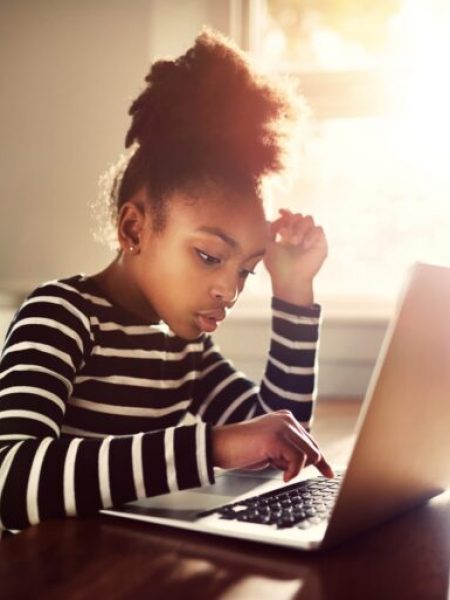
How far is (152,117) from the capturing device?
0.99m

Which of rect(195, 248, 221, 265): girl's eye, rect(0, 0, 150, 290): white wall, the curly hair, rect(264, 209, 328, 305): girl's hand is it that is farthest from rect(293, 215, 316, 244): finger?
rect(0, 0, 150, 290): white wall

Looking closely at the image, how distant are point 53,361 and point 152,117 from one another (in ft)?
1.07

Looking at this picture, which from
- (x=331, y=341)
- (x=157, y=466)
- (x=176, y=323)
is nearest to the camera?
(x=157, y=466)

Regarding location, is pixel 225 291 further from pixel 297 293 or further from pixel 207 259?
pixel 297 293

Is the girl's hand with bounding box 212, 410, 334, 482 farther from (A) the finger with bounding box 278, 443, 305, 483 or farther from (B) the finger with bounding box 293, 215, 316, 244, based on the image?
(B) the finger with bounding box 293, 215, 316, 244

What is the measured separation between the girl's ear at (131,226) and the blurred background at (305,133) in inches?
45.6

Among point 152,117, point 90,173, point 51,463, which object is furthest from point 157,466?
point 90,173

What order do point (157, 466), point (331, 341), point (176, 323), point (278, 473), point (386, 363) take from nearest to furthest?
point (386, 363)
point (157, 466)
point (278, 473)
point (176, 323)
point (331, 341)

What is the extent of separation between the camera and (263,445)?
2.24ft

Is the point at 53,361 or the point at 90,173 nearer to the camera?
the point at 53,361

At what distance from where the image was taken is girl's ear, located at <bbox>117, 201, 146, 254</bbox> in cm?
97

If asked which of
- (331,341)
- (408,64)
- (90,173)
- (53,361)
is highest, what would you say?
(408,64)

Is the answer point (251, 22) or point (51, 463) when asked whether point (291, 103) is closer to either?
point (51, 463)

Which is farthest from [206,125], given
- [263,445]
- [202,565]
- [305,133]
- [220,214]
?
[305,133]
